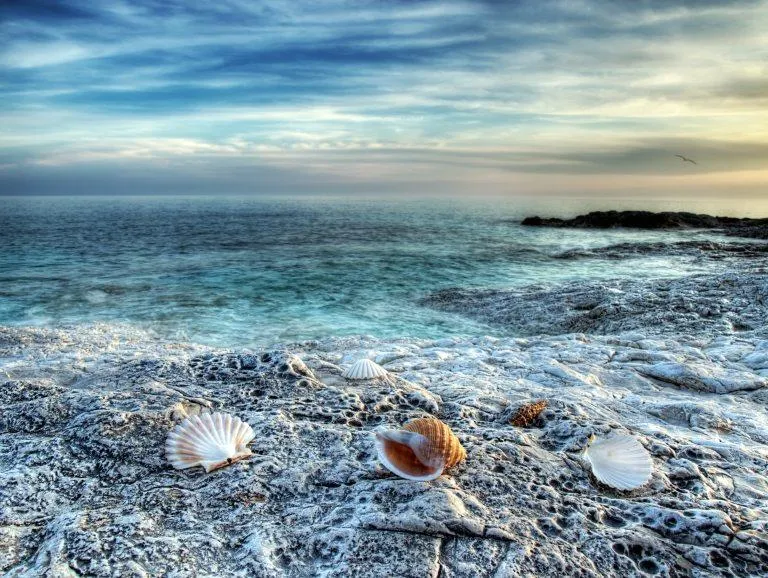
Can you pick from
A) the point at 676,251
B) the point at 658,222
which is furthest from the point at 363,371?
the point at 658,222

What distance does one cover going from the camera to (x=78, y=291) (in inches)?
666

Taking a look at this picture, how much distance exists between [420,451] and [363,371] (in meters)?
2.06

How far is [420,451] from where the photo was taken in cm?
311

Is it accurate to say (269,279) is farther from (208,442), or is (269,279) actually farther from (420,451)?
(420,451)

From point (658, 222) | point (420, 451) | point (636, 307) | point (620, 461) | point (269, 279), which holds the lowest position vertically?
point (269, 279)

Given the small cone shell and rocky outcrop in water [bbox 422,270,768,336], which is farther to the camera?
rocky outcrop in water [bbox 422,270,768,336]

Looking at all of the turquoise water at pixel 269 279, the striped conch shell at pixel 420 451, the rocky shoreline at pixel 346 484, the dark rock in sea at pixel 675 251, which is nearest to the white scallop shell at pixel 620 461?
the rocky shoreline at pixel 346 484

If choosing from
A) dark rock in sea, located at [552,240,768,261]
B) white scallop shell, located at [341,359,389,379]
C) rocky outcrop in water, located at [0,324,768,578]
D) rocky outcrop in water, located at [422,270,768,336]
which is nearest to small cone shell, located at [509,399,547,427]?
rocky outcrop in water, located at [0,324,768,578]

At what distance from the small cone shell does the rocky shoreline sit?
3.1 inches

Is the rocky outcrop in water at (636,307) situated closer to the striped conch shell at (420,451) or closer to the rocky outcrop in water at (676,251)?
the striped conch shell at (420,451)

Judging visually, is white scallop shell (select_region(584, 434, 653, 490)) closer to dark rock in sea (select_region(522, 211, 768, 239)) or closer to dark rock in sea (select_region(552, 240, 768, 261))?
dark rock in sea (select_region(552, 240, 768, 261))

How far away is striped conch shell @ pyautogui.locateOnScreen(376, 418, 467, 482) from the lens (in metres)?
3.09

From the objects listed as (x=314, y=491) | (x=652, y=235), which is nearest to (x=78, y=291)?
(x=314, y=491)

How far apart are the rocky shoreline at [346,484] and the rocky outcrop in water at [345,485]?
0.01m
